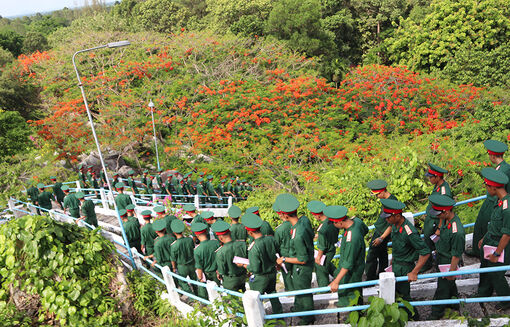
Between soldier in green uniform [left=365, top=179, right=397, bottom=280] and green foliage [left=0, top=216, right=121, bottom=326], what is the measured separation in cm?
445

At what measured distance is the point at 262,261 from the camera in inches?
188

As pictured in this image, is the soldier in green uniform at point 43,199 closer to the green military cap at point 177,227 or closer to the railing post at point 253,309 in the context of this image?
the green military cap at point 177,227

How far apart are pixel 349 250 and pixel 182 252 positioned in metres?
3.12

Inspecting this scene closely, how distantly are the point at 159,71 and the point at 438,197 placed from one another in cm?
2130

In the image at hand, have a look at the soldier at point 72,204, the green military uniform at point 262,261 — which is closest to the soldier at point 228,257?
the green military uniform at point 262,261

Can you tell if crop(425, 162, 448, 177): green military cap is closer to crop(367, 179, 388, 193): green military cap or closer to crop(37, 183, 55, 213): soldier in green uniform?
crop(367, 179, 388, 193): green military cap

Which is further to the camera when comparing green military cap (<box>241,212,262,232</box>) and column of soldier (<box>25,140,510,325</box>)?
green military cap (<box>241,212,262,232</box>)

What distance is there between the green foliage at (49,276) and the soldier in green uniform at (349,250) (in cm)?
407

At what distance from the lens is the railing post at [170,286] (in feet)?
19.9

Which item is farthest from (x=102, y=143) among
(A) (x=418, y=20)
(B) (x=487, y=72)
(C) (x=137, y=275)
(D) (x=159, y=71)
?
(A) (x=418, y=20)

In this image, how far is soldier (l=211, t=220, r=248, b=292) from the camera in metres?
5.10

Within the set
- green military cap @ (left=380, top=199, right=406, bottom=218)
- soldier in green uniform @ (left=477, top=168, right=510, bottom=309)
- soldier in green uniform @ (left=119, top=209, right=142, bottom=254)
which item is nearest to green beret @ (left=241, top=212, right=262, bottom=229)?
green military cap @ (left=380, top=199, right=406, bottom=218)

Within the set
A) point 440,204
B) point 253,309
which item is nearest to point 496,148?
point 440,204

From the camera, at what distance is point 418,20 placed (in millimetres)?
26781
